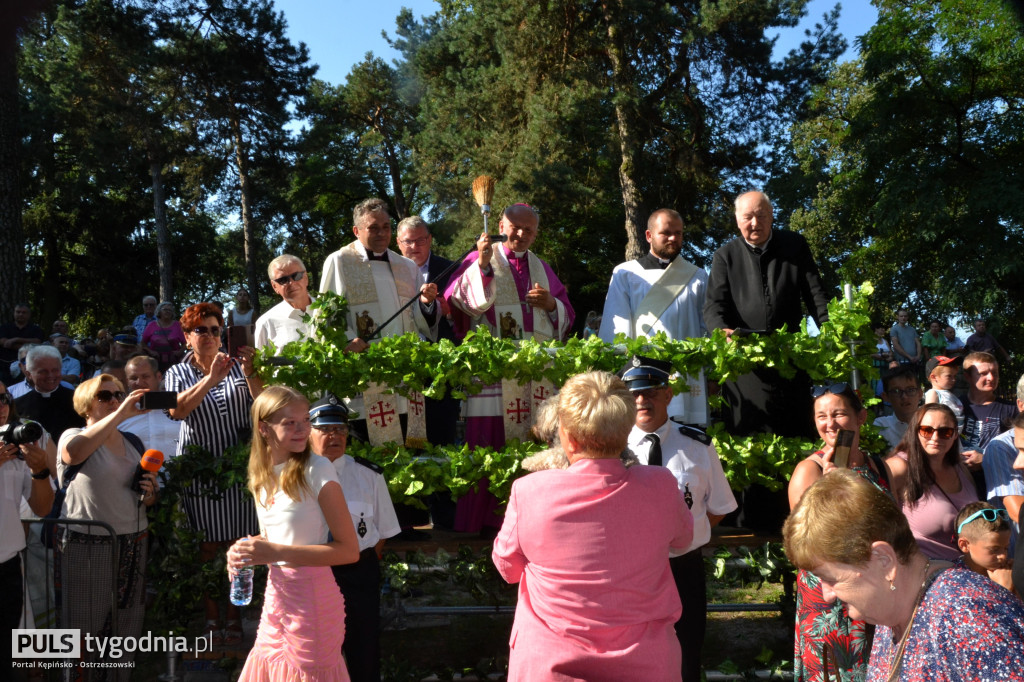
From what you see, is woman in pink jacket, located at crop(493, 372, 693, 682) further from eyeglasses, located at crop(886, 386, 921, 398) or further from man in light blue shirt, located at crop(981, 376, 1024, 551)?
eyeglasses, located at crop(886, 386, 921, 398)

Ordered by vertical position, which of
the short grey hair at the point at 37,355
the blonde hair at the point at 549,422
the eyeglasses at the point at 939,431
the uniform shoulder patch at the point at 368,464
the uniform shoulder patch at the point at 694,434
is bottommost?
the eyeglasses at the point at 939,431

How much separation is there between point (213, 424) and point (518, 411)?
1.70 m

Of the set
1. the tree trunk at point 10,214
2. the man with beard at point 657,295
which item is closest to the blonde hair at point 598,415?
the man with beard at point 657,295

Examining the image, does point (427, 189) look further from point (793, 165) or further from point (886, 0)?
point (886, 0)

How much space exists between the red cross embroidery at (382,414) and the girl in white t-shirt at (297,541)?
167cm

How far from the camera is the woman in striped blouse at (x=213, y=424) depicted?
5.52 meters

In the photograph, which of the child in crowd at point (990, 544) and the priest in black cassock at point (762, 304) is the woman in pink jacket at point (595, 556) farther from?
the priest in black cassock at point (762, 304)

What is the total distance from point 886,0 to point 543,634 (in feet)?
95.4

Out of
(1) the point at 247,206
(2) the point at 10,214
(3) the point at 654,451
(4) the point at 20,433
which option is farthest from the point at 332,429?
(1) the point at 247,206

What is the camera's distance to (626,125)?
2158 cm

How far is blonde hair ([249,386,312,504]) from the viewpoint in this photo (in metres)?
3.92

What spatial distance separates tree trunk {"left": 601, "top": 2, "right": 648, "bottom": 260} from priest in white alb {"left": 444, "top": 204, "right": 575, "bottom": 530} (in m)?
14.3

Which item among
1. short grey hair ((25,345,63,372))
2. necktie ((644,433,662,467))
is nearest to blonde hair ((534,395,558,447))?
necktie ((644,433,662,467))

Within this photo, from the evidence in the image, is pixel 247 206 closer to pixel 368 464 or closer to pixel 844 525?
pixel 368 464
